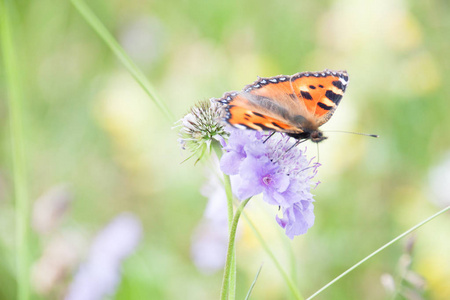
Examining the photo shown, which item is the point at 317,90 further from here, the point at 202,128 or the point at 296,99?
the point at 202,128

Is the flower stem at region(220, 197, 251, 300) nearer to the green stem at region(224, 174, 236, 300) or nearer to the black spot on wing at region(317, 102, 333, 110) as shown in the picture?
the green stem at region(224, 174, 236, 300)

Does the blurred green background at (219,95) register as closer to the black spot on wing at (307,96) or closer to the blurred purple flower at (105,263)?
the blurred purple flower at (105,263)

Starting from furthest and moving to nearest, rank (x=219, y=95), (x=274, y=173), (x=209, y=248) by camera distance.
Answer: (x=219, y=95), (x=209, y=248), (x=274, y=173)

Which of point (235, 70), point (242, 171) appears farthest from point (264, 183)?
point (235, 70)

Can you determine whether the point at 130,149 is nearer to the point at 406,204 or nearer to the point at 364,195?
the point at 364,195

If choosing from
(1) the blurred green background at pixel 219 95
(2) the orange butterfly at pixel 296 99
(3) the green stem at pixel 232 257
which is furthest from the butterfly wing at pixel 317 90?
(1) the blurred green background at pixel 219 95

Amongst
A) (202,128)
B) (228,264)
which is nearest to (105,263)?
(202,128)

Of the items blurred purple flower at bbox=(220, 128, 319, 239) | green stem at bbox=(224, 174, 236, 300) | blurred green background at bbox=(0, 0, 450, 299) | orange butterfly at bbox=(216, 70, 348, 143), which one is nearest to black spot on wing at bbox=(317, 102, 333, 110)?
orange butterfly at bbox=(216, 70, 348, 143)
